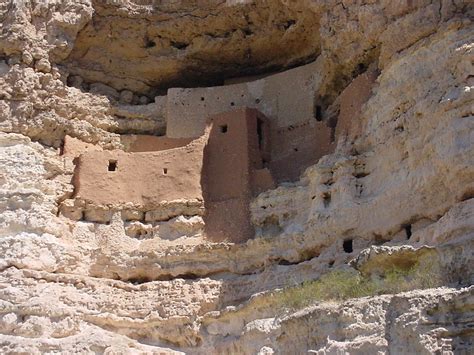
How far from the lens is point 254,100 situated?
19.0 m

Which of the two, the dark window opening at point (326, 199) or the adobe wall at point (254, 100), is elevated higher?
the adobe wall at point (254, 100)

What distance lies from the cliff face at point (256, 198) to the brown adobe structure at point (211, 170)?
0.29m

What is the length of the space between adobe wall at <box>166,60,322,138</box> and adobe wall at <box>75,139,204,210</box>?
4.63 feet

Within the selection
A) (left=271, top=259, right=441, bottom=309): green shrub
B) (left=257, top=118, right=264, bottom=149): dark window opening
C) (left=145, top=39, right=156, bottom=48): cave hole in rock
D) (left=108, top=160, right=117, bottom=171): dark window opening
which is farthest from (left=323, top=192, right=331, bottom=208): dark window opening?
(left=145, top=39, right=156, bottom=48): cave hole in rock

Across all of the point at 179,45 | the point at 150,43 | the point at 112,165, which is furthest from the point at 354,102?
the point at 150,43

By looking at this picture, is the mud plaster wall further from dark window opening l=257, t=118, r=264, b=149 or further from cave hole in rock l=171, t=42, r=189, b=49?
cave hole in rock l=171, t=42, r=189, b=49

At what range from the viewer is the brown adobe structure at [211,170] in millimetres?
16891

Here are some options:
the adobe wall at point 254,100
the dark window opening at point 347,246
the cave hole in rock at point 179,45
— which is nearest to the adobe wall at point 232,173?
the adobe wall at point 254,100

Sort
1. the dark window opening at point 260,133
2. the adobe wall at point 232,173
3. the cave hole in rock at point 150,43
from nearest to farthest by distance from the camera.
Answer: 1. the adobe wall at point 232,173
2. the dark window opening at point 260,133
3. the cave hole in rock at point 150,43

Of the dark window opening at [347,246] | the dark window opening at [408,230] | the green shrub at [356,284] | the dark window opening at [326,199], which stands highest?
the dark window opening at [326,199]

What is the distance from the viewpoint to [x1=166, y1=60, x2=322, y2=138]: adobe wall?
18.3 m

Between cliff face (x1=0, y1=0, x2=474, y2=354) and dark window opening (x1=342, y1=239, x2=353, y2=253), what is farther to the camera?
dark window opening (x1=342, y1=239, x2=353, y2=253)

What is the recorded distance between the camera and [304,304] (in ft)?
41.9

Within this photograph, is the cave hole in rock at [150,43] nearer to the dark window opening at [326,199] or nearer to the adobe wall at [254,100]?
the adobe wall at [254,100]
